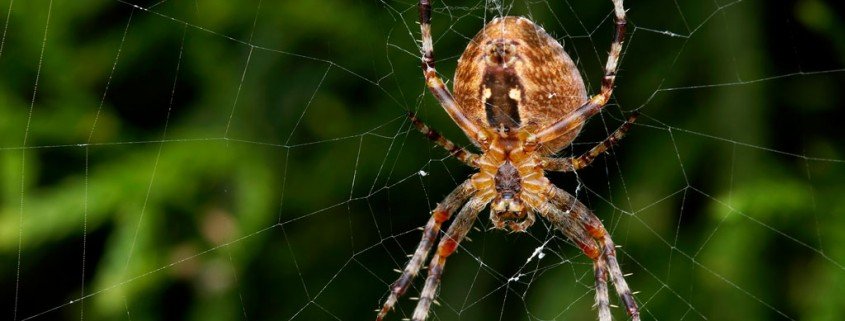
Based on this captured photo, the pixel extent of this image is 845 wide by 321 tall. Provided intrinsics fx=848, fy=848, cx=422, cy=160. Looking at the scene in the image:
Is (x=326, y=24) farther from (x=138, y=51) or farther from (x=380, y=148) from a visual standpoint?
(x=138, y=51)

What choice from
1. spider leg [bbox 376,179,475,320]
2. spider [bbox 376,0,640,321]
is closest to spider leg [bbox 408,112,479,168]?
spider [bbox 376,0,640,321]

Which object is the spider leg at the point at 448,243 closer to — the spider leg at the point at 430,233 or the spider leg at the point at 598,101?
the spider leg at the point at 430,233

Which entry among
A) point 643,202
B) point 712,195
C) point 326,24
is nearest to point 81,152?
point 326,24

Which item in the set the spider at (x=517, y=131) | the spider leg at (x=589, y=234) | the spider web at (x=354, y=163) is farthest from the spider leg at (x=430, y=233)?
the spider web at (x=354, y=163)

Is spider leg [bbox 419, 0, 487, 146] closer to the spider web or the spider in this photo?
the spider

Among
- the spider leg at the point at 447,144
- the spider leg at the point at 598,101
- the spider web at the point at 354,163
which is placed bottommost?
the spider web at the point at 354,163
